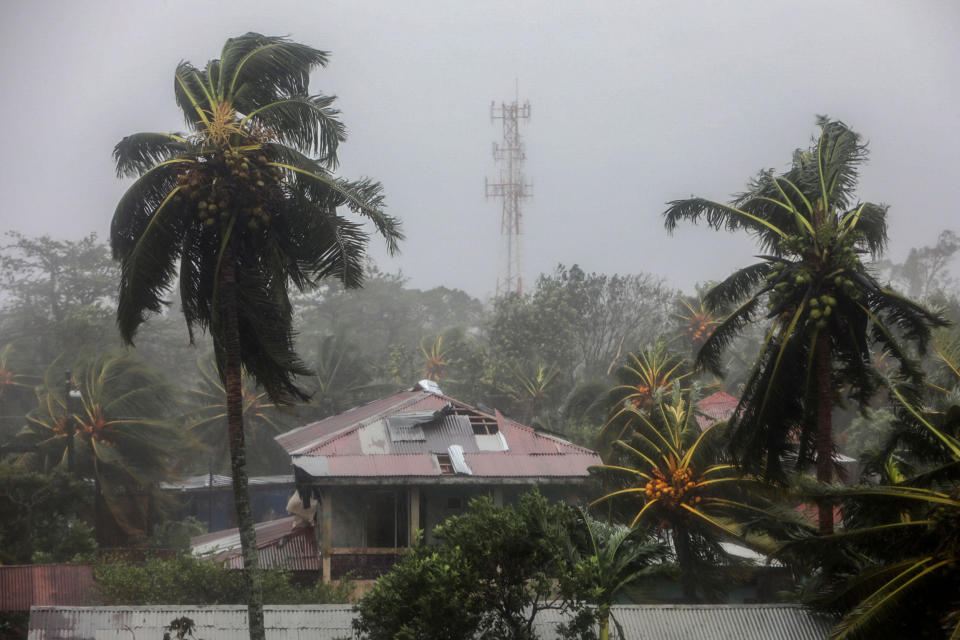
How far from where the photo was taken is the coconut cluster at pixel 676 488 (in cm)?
2153

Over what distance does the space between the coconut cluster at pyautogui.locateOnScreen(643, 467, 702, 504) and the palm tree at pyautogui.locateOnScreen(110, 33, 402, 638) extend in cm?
963

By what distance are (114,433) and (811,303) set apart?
27.4 m

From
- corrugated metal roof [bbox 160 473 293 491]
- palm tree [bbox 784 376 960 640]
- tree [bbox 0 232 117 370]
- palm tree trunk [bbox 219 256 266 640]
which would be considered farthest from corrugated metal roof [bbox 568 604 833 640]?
tree [bbox 0 232 117 370]

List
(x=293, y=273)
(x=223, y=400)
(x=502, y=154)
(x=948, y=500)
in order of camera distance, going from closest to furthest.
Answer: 1. (x=948, y=500)
2. (x=293, y=273)
3. (x=223, y=400)
4. (x=502, y=154)

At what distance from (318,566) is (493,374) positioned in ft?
93.1

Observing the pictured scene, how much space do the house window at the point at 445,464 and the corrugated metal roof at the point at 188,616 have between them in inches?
329

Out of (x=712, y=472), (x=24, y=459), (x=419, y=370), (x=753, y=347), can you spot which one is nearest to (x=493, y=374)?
(x=419, y=370)

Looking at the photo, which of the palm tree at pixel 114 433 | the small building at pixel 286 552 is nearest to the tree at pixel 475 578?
the small building at pixel 286 552

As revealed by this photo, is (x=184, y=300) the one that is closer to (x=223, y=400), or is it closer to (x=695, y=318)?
(x=223, y=400)

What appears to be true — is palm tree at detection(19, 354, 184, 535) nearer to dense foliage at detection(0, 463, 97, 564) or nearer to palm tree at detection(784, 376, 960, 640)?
dense foliage at detection(0, 463, 97, 564)

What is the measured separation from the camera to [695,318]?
52.8 metres

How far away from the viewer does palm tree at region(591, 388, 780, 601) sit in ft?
70.2

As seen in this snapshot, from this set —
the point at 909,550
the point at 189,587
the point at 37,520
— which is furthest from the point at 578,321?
the point at 909,550

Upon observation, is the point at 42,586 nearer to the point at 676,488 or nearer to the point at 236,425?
the point at 236,425
